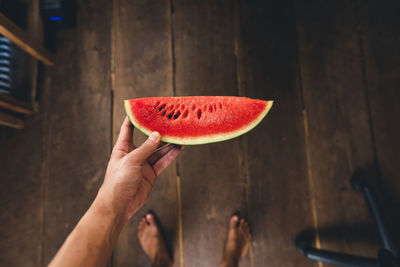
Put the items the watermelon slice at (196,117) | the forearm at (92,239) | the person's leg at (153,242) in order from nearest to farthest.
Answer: the forearm at (92,239) → the watermelon slice at (196,117) → the person's leg at (153,242)

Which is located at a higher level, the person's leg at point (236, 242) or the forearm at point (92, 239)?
the forearm at point (92, 239)

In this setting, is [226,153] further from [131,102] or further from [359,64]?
[359,64]

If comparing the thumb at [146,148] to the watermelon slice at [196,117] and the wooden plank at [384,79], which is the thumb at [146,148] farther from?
the wooden plank at [384,79]

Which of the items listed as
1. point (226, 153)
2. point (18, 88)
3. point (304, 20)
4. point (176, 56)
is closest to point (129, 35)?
point (176, 56)

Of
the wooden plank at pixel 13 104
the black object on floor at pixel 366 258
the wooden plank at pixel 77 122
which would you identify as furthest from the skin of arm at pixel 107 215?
the black object on floor at pixel 366 258

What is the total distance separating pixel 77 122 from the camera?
1.06m

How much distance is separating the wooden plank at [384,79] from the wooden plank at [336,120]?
1.8 inches

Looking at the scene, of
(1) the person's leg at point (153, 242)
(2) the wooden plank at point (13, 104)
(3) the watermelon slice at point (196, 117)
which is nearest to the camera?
(3) the watermelon slice at point (196, 117)

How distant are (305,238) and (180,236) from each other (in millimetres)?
560

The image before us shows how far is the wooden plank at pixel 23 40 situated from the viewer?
29.7 inches

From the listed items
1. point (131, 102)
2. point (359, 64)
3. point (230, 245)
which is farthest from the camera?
point (359, 64)

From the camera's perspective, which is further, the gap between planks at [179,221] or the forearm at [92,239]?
the gap between planks at [179,221]

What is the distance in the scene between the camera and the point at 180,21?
1.10 m

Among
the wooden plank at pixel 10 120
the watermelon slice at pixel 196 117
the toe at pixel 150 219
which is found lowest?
the toe at pixel 150 219
